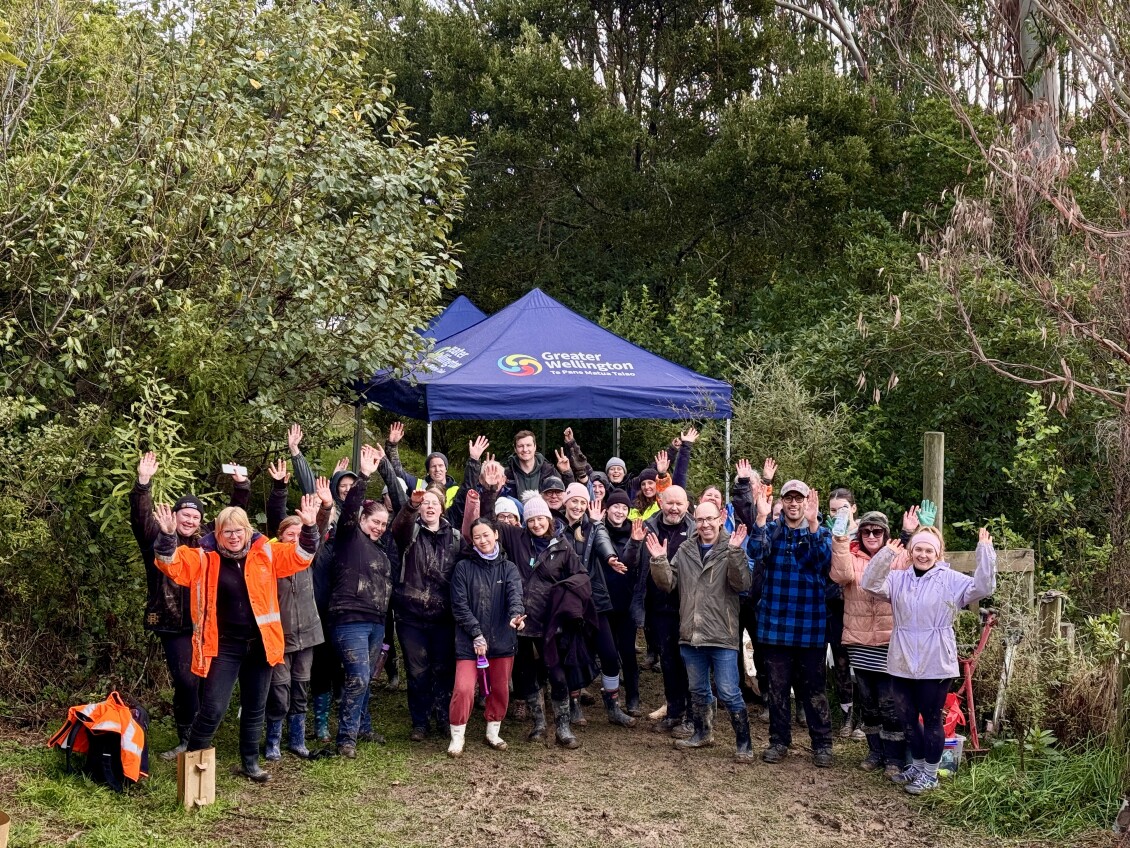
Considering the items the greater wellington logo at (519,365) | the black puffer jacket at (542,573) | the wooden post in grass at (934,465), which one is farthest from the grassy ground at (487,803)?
the greater wellington logo at (519,365)

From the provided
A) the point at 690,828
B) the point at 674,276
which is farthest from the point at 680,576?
the point at 674,276

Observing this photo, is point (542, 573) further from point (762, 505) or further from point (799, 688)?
point (799, 688)

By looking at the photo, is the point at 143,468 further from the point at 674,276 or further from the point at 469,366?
the point at 674,276

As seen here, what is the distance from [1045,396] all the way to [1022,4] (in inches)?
276

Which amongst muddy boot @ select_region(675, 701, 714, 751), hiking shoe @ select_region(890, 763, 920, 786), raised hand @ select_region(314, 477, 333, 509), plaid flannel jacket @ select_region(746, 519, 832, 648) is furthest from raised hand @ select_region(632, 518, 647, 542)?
hiking shoe @ select_region(890, 763, 920, 786)

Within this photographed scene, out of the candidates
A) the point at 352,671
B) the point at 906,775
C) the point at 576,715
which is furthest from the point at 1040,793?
the point at 352,671

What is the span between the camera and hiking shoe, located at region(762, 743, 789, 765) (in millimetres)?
7219

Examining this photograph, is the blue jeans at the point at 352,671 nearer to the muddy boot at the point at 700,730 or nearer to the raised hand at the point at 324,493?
the raised hand at the point at 324,493

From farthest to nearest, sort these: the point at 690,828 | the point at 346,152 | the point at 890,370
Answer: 1. the point at 890,370
2. the point at 346,152
3. the point at 690,828

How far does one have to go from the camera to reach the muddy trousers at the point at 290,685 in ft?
22.6

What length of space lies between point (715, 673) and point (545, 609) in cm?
120

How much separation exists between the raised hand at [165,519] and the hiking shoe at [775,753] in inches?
151

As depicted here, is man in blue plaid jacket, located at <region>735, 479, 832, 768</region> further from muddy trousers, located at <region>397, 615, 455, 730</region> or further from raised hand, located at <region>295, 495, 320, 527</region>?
raised hand, located at <region>295, 495, 320, 527</region>

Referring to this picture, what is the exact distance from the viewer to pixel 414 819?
20.4 feet
